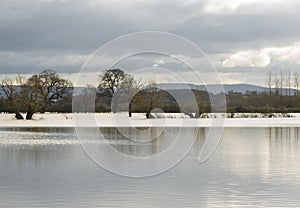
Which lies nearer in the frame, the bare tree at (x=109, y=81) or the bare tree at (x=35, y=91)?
the bare tree at (x=35, y=91)

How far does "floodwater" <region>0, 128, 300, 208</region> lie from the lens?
34.3 feet

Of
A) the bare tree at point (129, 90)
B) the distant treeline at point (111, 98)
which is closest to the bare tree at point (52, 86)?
the distant treeline at point (111, 98)

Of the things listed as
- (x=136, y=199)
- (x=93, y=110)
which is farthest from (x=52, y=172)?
(x=93, y=110)

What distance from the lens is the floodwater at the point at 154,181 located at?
412 inches

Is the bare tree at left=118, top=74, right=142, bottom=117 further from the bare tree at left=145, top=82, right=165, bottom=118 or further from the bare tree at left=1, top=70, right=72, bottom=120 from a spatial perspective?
the bare tree at left=1, top=70, right=72, bottom=120

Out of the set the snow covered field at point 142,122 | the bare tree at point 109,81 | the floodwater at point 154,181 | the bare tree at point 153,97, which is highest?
the bare tree at point 109,81

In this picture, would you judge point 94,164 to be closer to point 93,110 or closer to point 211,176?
point 211,176

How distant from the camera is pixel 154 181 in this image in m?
13.1

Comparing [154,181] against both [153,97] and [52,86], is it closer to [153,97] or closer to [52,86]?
[153,97]

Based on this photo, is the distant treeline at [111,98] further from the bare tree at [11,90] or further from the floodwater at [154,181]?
the floodwater at [154,181]

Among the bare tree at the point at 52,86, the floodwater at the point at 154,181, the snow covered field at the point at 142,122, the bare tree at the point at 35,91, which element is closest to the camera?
the floodwater at the point at 154,181

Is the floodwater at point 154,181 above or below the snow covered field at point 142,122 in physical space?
below

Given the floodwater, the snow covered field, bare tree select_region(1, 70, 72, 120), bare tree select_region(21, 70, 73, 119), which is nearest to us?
the floodwater

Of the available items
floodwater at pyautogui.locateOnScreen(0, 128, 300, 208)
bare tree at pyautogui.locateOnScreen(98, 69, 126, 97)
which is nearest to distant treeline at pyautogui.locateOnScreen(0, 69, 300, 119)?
bare tree at pyautogui.locateOnScreen(98, 69, 126, 97)
